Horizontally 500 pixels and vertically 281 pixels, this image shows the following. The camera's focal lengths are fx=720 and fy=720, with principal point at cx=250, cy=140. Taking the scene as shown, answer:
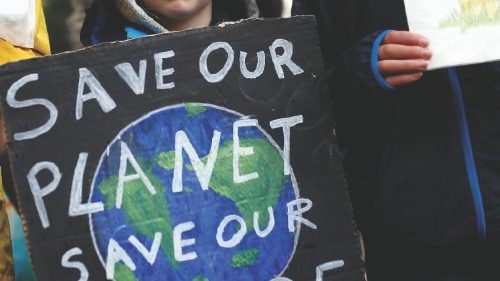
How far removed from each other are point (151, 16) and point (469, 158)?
2.19 feet

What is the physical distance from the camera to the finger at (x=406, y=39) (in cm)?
115

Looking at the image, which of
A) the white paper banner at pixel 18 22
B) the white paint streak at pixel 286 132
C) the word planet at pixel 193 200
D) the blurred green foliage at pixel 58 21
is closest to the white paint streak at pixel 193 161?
the word planet at pixel 193 200

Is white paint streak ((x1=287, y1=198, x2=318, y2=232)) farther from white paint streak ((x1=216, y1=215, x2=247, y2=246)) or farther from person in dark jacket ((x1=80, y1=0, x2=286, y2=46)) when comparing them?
person in dark jacket ((x1=80, y1=0, x2=286, y2=46))

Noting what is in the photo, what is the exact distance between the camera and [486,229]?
1242 mm

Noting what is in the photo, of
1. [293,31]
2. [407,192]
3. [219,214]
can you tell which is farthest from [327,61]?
[219,214]

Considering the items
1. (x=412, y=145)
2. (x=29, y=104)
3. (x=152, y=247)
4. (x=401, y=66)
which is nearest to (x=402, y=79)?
(x=401, y=66)

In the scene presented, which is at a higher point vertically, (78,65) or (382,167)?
(78,65)

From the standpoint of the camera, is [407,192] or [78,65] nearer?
[78,65]

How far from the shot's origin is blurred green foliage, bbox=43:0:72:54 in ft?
5.91

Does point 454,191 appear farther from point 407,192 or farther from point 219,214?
point 219,214

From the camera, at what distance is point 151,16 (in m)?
1.44

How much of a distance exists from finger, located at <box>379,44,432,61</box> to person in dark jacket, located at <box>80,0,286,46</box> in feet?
1.16

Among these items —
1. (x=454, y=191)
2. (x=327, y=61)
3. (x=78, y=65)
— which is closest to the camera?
(x=78, y=65)

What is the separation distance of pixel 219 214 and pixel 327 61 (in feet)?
1.35
